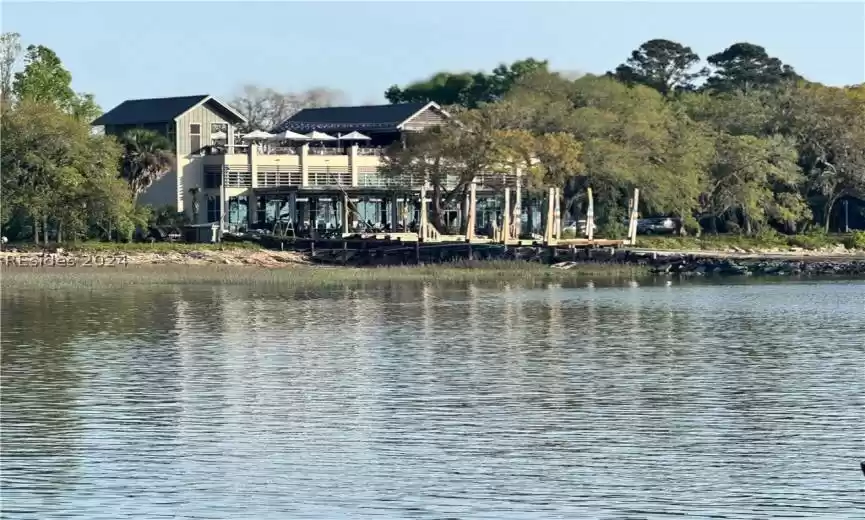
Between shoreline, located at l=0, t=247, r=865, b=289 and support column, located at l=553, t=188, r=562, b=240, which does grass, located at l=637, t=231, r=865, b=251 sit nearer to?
shoreline, located at l=0, t=247, r=865, b=289

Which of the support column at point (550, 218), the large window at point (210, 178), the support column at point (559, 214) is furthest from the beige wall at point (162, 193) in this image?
the support column at point (550, 218)

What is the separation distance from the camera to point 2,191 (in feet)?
246

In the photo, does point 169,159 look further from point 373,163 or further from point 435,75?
point 435,75

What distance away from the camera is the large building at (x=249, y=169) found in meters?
88.8

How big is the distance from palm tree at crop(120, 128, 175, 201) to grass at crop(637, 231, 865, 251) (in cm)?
2549

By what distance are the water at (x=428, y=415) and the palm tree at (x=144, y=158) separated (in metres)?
37.0

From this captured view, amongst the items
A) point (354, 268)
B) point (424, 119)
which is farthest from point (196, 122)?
point (354, 268)

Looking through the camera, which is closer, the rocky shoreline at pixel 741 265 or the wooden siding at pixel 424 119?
the rocky shoreline at pixel 741 265

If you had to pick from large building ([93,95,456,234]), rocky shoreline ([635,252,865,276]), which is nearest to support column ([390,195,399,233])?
large building ([93,95,456,234])

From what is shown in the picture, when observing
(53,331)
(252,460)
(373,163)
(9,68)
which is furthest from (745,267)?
(252,460)

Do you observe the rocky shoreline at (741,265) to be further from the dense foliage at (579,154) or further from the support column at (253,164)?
the support column at (253,164)

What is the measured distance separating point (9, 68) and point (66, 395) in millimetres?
76748

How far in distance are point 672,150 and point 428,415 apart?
62.2m

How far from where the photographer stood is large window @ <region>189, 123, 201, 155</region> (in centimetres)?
9044
